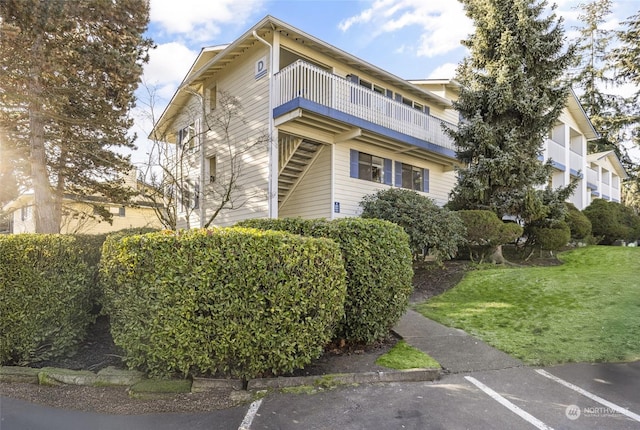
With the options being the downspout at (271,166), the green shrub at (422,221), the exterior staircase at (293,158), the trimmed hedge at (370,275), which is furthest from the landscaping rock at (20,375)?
the exterior staircase at (293,158)

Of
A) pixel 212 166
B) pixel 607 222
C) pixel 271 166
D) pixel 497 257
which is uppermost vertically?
pixel 212 166

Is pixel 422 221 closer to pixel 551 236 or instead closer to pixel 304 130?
pixel 304 130

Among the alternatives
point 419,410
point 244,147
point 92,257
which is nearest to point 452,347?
point 419,410

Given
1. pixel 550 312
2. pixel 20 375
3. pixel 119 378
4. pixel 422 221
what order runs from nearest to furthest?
pixel 119 378 → pixel 20 375 → pixel 550 312 → pixel 422 221

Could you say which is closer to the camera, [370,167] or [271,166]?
[271,166]

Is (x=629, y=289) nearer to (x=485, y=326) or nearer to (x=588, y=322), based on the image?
(x=588, y=322)

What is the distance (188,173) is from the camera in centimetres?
1478

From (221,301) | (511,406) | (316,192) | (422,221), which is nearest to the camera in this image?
(511,406)

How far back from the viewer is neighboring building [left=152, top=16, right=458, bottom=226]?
1088cm

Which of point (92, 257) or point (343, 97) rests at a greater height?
point (343, 97)

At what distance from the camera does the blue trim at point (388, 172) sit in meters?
13.5

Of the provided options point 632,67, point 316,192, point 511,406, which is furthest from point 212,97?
point 632,67

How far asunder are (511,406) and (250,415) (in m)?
2.53

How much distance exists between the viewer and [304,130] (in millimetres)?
11336
